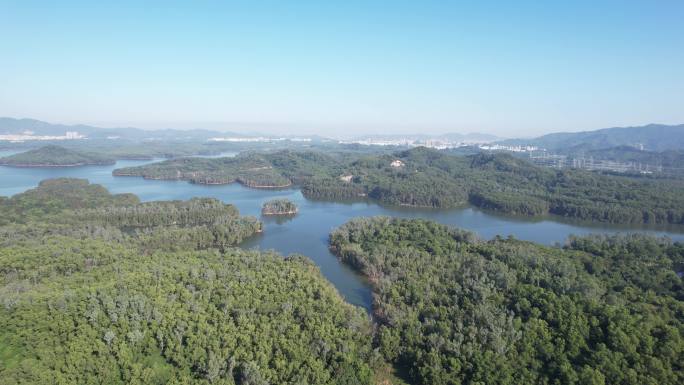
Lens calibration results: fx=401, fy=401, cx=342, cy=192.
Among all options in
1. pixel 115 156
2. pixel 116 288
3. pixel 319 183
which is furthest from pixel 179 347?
pixel 115 156

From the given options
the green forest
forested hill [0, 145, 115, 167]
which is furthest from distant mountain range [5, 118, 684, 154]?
the green forest

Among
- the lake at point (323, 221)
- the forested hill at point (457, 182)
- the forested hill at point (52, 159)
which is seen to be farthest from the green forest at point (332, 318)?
the forested hill at point (52, 159)

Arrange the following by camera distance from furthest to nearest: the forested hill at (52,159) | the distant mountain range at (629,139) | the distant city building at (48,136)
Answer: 1. the distant city building at (48,136)
2. the distant mountain range at (629,139)
3. the forested hill at (52,159)

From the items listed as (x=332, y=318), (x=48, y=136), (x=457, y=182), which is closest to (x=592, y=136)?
(x=457, y=182)

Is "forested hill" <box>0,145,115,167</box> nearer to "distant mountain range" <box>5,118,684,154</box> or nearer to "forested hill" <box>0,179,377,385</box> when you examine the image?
"forested hill" <box>0,179,377,385</box>

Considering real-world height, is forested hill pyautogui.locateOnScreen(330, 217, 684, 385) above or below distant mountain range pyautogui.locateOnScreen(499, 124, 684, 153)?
below

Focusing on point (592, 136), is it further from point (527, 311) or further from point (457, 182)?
point (527, 311)

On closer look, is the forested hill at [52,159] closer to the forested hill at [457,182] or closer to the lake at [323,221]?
the lake at [323,221]
